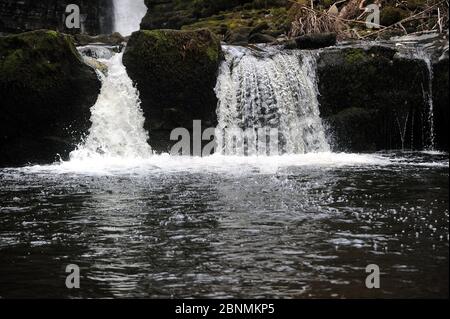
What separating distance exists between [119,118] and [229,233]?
10.7 m

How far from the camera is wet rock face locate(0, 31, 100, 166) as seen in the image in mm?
16625

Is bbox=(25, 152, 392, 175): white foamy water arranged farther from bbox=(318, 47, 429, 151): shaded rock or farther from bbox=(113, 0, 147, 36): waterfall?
bbox=(113, 0, 147, 36): waterfall

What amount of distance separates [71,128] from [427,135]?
1035 cm

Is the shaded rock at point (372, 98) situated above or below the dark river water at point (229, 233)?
above

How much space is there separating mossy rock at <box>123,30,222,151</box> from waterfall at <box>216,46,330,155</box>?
0.56m

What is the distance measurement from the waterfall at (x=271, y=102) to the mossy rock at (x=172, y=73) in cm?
56

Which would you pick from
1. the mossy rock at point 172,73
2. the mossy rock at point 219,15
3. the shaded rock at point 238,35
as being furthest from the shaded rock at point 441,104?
the mossy rock at point 219,15

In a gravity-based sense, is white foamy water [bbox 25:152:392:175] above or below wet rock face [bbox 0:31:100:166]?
below

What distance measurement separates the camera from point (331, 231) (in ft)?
26.0

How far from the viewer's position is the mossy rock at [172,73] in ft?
58.5

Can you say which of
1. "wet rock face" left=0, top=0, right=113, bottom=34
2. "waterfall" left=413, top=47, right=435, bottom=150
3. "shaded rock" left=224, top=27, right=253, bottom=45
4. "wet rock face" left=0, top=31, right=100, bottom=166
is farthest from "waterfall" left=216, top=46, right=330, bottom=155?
"wet rock face" left=0, top=0, right=113, bottom=34

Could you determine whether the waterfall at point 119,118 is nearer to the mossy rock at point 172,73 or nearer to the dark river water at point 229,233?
the mossy rock at point 172,73
